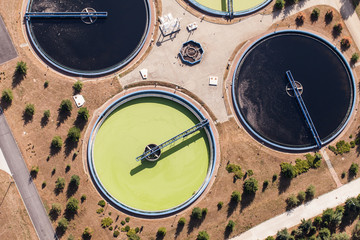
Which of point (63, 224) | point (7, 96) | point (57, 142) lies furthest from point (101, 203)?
point (7, 96)

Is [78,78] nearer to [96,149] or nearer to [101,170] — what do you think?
[96,149]

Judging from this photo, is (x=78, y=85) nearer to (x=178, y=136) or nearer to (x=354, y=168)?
(x=178, y=136)

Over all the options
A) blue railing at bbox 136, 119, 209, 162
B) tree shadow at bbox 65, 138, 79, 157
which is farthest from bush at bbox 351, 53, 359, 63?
tree shadow at bbox 65, 138, 79, 157

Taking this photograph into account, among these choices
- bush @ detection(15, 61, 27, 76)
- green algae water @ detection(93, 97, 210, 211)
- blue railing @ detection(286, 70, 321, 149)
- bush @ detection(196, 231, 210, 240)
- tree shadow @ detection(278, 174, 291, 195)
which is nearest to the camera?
bush @ detection(196, 231, 210, 240)

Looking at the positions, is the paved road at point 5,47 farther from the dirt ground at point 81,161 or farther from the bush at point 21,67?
the bush at point 21,67

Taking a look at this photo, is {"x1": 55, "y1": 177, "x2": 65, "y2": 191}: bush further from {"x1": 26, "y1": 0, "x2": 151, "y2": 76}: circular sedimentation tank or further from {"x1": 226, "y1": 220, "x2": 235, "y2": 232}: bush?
{"x1": 226, "y1": 220, "x2": 235, "y2": 232}: bush

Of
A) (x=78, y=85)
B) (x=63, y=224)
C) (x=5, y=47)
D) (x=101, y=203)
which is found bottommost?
(x=63, y=224)
